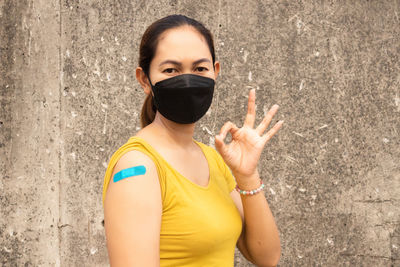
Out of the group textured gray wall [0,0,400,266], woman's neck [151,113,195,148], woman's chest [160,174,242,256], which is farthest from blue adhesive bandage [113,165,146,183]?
textured gray wall [0,0,400,266]

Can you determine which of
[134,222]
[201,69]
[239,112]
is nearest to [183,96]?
[201,69]

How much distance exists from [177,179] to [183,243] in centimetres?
22

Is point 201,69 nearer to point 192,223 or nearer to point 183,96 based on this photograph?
point 183,96

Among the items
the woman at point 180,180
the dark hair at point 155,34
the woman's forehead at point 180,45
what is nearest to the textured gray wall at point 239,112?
the woman at point 180,180

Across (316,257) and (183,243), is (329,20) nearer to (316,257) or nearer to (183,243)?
(316,257)

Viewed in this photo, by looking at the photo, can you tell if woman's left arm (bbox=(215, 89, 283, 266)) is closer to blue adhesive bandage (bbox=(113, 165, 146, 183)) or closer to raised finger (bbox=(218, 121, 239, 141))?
raised finger (bbox=(218, 121, 239, 141))

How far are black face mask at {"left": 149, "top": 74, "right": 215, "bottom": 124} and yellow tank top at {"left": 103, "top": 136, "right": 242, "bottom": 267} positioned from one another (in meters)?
0.20

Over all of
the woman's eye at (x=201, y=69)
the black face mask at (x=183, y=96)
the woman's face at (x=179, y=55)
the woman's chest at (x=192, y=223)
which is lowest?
the woman's chest at (x=192, y=223)

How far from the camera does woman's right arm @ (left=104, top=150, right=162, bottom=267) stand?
1.38 meters

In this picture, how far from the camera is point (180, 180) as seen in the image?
156cm

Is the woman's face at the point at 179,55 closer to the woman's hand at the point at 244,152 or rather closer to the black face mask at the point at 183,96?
the black face mask at the point at 183,96

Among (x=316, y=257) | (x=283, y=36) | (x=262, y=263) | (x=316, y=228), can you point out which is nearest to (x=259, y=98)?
(x=283, y=36)

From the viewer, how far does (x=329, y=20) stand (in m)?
3.12

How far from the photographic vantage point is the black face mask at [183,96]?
1.62 meters
